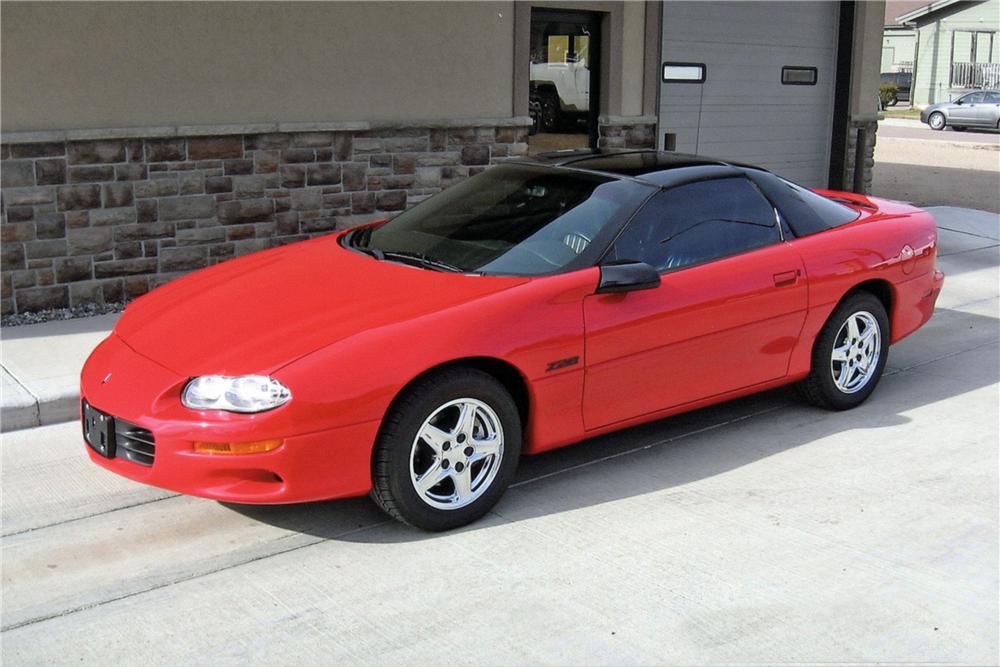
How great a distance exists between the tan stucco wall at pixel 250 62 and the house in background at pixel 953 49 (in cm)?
4603

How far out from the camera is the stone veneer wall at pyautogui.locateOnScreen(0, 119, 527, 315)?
852cm

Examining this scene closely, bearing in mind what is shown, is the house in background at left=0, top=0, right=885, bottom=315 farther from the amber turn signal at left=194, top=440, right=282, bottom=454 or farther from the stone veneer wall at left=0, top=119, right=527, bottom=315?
the amber turn signal at left=194, top=440, right=282, bottom=454

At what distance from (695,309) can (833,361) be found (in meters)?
1.25

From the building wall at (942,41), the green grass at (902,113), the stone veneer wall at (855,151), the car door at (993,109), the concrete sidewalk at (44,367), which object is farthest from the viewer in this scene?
the building wall at (942,41)

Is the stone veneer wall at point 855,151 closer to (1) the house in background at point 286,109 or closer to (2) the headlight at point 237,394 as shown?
(1) the house in background at point 286,109

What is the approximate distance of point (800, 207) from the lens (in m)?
6.38

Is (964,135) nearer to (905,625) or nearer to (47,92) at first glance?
(47,92)

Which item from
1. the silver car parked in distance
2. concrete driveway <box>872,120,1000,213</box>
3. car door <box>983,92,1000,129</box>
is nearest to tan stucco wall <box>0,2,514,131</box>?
concrete driveway <box>872,120,1000,213</box>

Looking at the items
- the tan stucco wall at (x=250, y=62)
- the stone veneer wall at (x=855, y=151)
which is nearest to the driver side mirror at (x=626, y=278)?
the tan stucco wall at (x=250, y=62)

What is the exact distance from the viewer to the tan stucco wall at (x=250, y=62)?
8453 millimetres

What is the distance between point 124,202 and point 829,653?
6826 mm

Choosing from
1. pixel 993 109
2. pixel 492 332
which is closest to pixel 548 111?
pixel 492 332

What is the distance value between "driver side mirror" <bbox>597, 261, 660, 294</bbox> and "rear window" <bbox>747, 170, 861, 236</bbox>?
4.32 ft

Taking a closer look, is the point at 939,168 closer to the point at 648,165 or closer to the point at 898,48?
the point at 648,165
